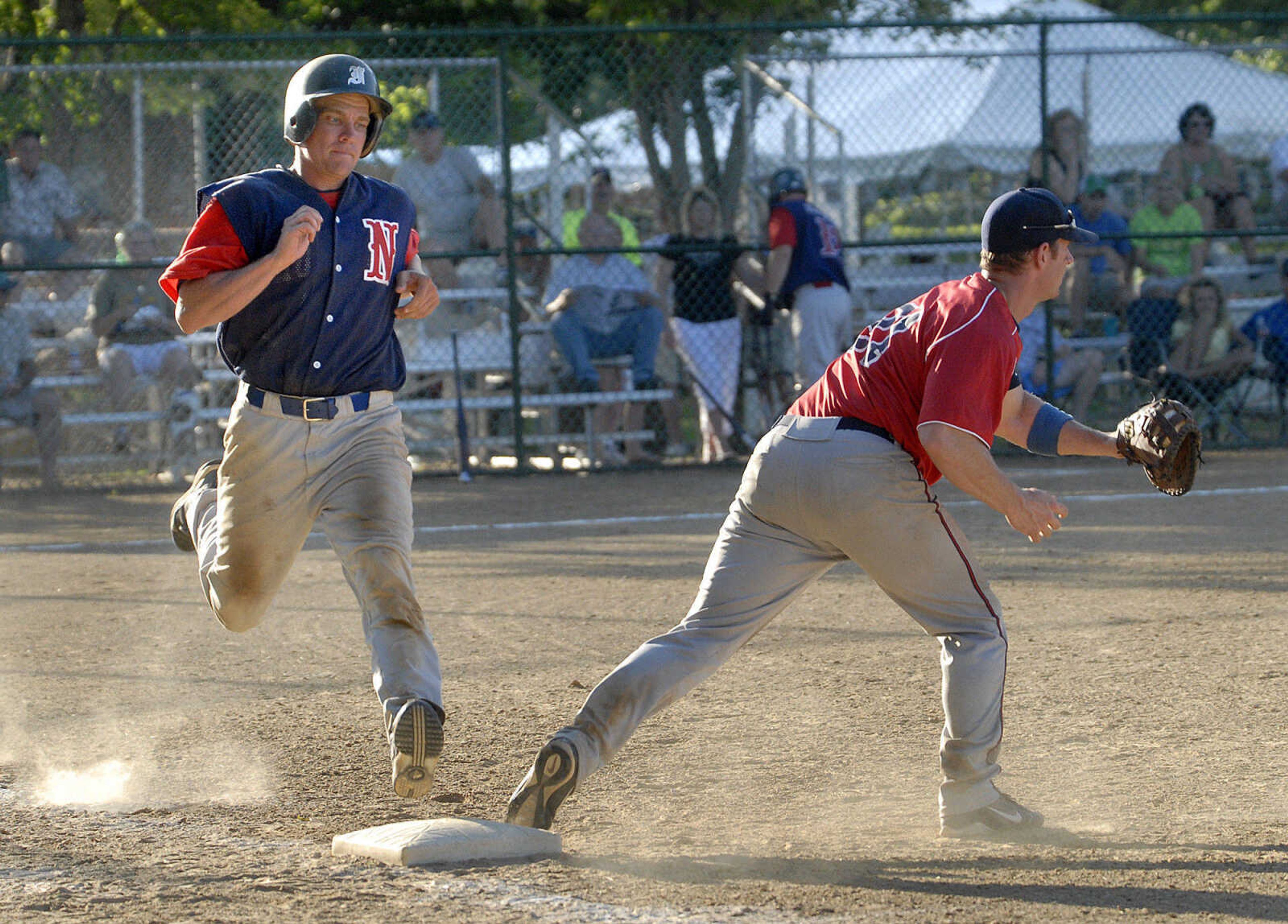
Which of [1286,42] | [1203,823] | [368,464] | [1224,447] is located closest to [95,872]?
[368,464]

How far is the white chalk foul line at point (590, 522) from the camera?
29.5 ft

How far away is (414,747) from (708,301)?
8.27 m

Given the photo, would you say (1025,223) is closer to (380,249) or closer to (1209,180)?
(380,249)

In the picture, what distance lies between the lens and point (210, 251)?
404cm

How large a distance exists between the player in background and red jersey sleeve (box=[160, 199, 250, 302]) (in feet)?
24.8

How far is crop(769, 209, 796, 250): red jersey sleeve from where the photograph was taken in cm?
1121

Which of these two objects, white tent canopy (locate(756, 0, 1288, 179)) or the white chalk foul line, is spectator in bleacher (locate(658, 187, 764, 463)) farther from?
the white chalk foul line

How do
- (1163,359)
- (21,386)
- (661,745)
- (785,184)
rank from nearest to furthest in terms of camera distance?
(661,745), (21,386), (785,184), (1163,359)

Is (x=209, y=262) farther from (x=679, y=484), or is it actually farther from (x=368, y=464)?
(x=679, y=484)

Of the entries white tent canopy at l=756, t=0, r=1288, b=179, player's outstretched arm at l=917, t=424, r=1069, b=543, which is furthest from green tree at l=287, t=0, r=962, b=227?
player's outstretched arm at l=917, t=424, r=1069, b=543

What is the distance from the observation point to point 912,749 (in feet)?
15.2

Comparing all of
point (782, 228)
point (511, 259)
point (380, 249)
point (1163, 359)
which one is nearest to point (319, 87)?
point (380, 249)

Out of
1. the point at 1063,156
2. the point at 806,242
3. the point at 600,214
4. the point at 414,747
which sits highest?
the point at 1063,156

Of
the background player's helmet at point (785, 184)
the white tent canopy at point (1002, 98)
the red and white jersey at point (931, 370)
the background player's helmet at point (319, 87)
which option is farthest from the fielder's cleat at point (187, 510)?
the white tent canopy at point (1002, 98)
